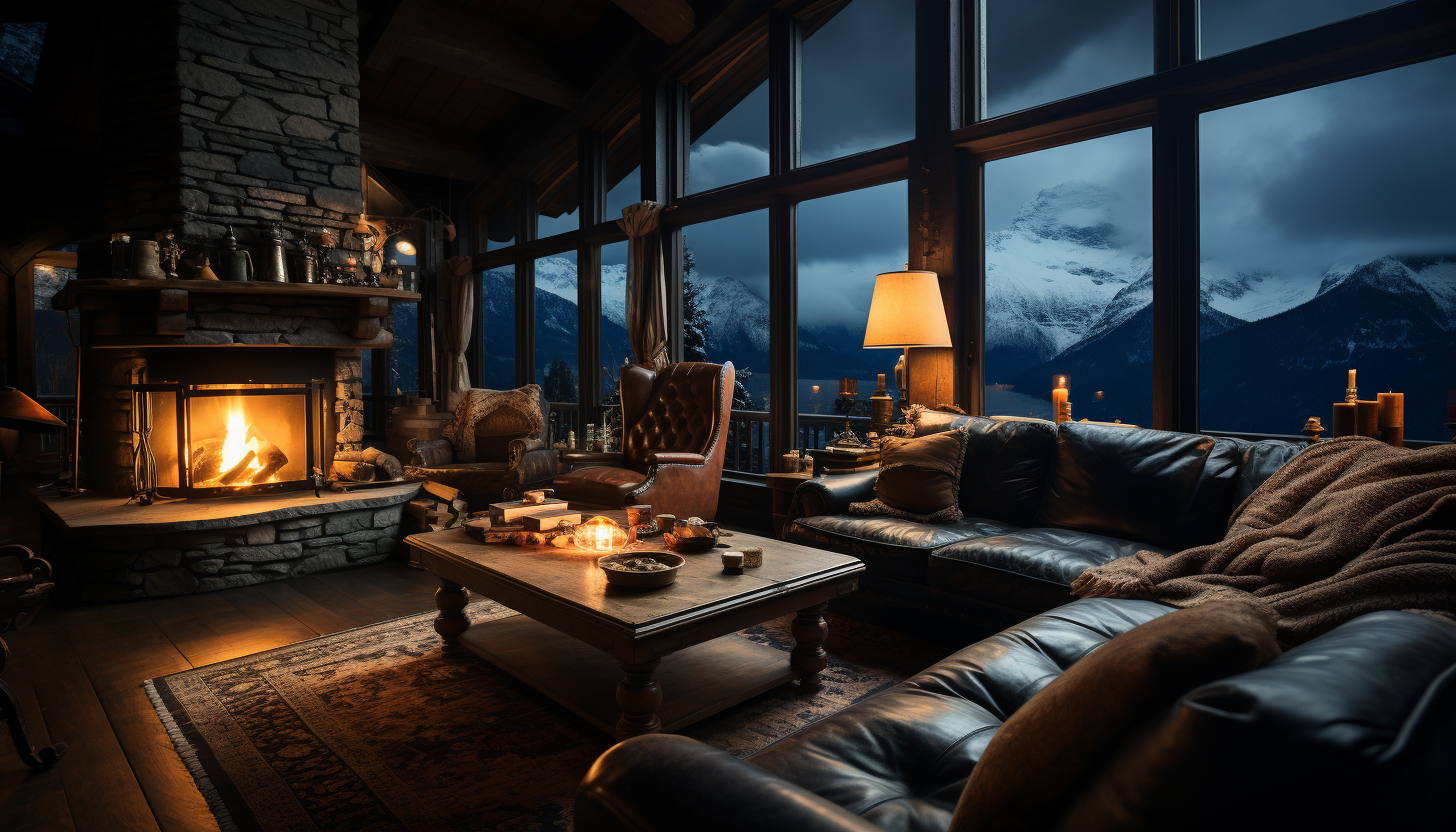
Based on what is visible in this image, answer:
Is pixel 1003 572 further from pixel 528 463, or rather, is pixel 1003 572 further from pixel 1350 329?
pixel 528 463

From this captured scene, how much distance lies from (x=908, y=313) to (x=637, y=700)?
2.33 m

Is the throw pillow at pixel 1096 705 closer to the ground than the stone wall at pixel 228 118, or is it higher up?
closer to the ground

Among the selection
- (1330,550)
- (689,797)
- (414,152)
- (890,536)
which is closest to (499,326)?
(414,152)

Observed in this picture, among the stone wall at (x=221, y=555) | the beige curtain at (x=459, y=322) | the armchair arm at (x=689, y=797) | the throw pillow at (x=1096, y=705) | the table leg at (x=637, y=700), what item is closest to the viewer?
the throw pillow at (x=1096, y=705)

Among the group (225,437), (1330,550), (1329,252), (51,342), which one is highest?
(51,342)

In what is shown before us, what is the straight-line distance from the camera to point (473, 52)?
5.78 metres

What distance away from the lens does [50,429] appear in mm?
2311

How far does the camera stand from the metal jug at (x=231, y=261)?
4230 millimetres

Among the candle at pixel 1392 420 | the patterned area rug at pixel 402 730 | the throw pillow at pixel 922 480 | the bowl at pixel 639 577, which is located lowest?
the patterned area rug at pixel 402 730

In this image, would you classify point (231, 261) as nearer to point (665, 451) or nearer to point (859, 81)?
point (665, 451)

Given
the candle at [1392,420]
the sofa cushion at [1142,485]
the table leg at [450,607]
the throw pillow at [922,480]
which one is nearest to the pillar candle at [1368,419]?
the candle at [1392,420]

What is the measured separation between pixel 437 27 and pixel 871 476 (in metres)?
4.82

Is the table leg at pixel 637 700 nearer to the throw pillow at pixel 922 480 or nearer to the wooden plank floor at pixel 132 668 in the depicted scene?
the wooden plank floor at pixel 132 668

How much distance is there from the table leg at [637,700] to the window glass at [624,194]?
490 centimetres
